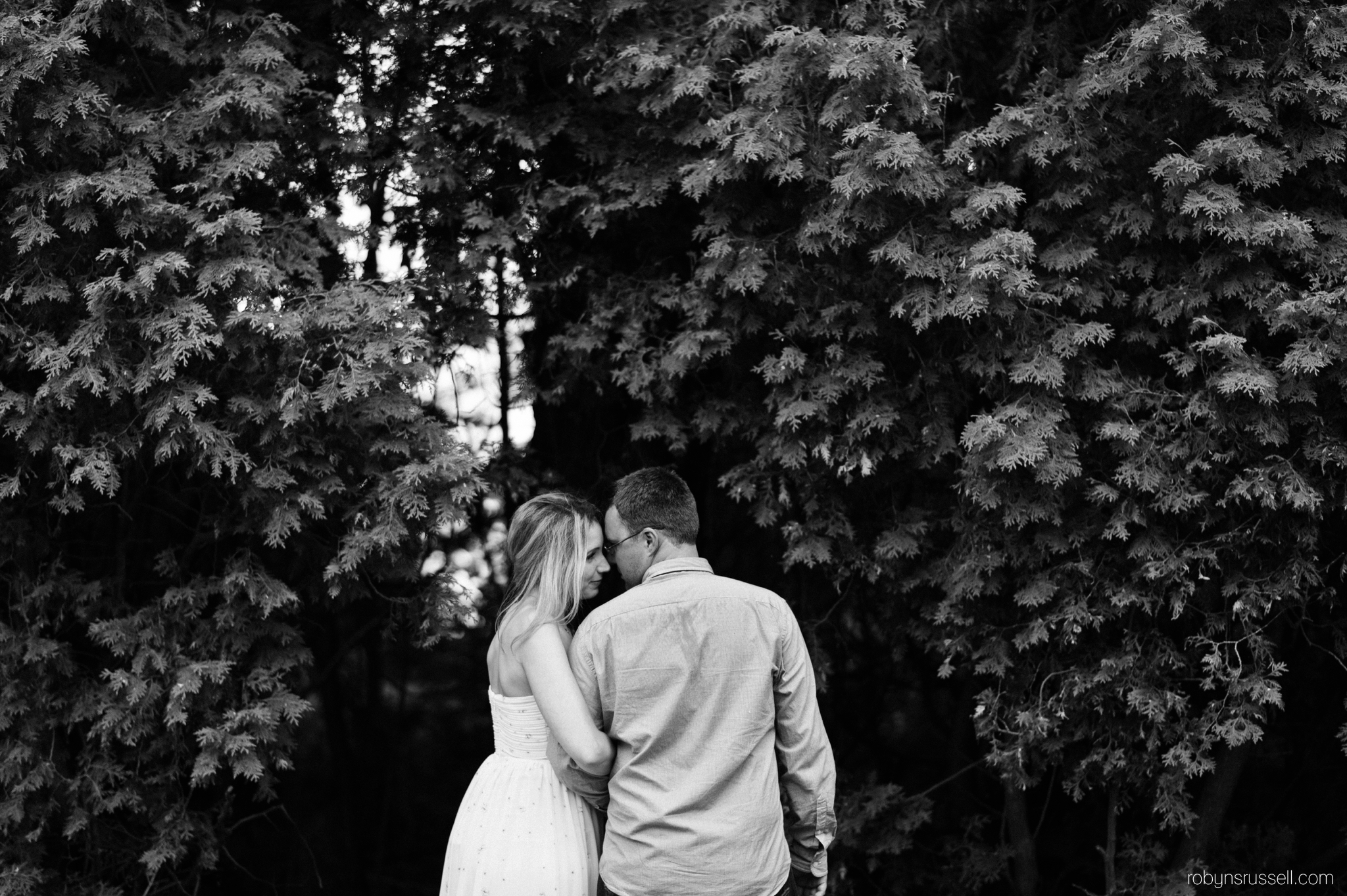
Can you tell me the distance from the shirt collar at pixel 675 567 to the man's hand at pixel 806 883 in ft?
2.74

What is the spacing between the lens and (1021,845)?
457 cm

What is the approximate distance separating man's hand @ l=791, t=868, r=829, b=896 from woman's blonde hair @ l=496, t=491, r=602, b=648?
90 cm

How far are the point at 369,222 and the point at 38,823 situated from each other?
2.64 metres

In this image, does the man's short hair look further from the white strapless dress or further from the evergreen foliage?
the evergreen foliage

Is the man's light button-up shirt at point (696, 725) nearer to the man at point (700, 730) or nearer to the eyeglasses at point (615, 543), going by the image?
the man at point (700, 730)

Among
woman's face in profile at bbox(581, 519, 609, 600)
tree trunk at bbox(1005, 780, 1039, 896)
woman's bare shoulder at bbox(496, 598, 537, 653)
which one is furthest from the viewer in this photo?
tree trunk at bbox(1005, 780, 1039, 896)

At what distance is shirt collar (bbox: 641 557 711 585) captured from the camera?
8.63 feet

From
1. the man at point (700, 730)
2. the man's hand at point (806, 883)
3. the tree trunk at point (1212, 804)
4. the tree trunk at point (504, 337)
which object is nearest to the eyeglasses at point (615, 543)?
the man at point (700, 730)

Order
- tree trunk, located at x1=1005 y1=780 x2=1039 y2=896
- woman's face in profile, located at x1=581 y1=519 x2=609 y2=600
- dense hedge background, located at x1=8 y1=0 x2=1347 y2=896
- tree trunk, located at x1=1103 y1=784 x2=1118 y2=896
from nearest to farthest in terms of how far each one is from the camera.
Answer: woman's face in profile, located at x1=581 y1=519 x2=609 y2=600, dense hedge background, located at x1=8 y1=0 x2=1347 y2=896, tree trunk, located at x1=1103 y1=784 x2=1118 y2=896, tree trunk, located at x1=1005 y1=780 x2=1039 y2=896

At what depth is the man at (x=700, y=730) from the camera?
2.51m

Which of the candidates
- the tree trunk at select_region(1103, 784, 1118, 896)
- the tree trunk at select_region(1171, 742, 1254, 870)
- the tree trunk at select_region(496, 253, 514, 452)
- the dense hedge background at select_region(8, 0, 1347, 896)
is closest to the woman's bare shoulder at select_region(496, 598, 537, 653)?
the dense hedge background at select_region(8, 0, 1347, 896)

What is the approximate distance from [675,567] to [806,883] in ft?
3.12

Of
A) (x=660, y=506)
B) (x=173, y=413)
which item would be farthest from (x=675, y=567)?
(x=173, y=413)

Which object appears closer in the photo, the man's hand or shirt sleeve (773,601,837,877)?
shirt sleeve (773,601,837,877)
